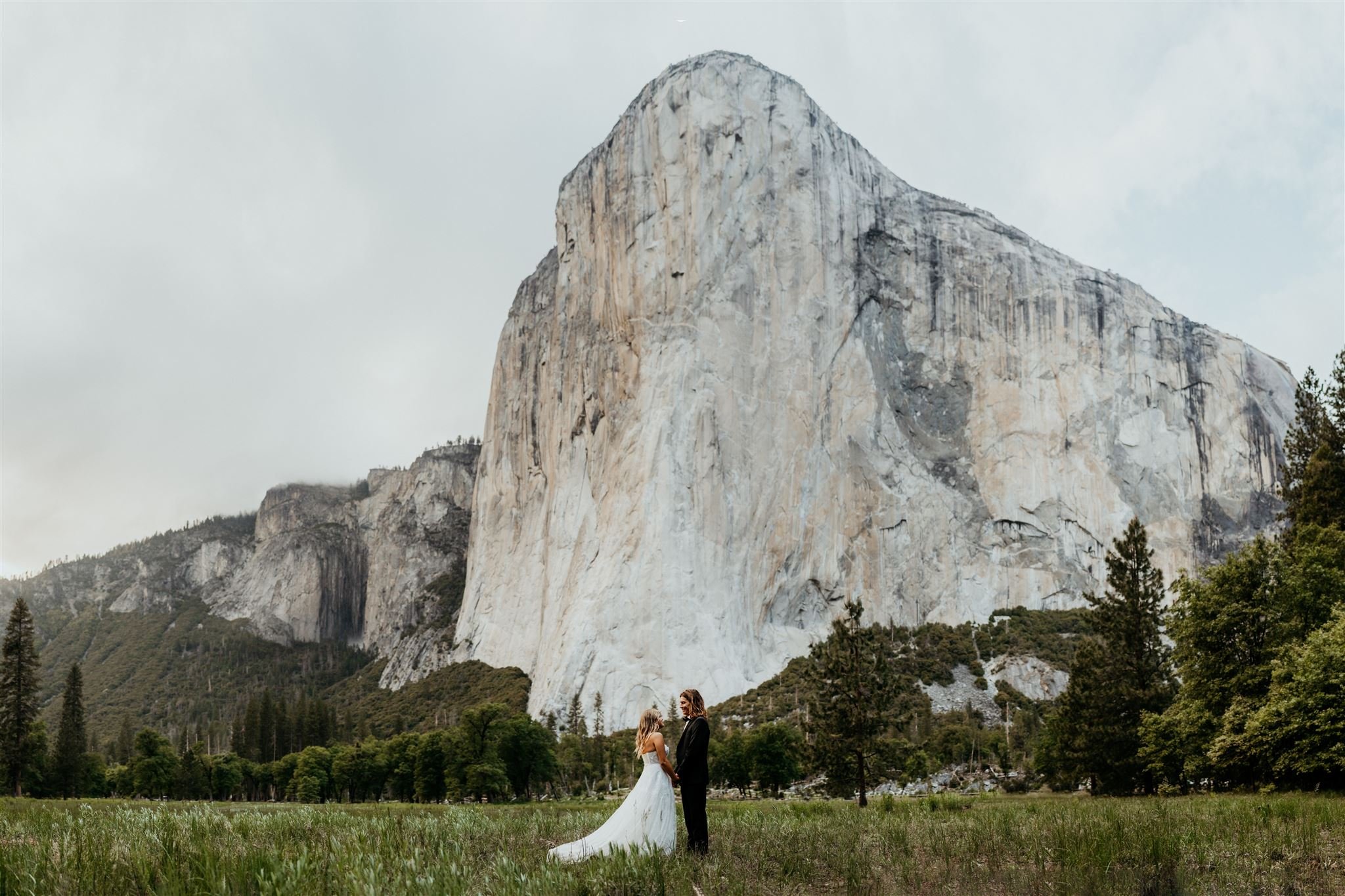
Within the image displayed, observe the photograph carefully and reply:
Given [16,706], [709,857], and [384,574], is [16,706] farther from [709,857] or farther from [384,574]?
[384,574]

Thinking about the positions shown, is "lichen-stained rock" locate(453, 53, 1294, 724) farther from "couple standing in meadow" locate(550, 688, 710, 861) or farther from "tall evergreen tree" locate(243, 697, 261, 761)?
"couple standing in meadow" locate(550, 688, 710, 861)

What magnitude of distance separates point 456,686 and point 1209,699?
90.6 m

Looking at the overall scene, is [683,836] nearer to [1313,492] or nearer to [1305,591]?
[1305,591]

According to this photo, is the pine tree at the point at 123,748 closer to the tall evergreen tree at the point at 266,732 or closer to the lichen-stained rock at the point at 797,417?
the tall evergreen tree at the point at 266,732

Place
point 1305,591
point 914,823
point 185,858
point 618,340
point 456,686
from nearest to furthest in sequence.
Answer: point 185,858 → point 914,823 → point 1305,591 → point 618,340 → point 456,686

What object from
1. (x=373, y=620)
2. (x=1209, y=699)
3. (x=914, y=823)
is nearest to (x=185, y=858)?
(x=914, y=823)

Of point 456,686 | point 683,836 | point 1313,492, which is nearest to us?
point 683,836

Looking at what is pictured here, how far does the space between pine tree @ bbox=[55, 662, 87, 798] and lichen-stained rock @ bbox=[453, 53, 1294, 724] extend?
114ft

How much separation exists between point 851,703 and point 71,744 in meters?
55.5

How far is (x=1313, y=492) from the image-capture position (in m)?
32.4

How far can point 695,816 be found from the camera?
421 inches

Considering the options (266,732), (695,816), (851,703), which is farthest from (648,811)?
(266,732)

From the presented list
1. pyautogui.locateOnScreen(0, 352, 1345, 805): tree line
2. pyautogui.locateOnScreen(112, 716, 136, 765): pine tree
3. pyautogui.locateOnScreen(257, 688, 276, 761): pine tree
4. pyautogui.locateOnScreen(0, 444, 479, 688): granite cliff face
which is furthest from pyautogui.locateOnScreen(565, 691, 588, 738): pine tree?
pyautogui.locateOnScreen(0, 444, 479, 688): granite cliff face

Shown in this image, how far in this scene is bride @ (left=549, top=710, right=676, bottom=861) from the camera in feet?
33.8
